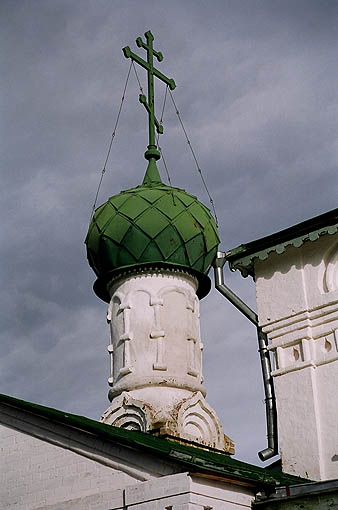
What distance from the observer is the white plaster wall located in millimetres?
7949

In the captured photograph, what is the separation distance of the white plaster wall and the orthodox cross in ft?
22.7

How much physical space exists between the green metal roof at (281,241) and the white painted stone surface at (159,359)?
3.13m

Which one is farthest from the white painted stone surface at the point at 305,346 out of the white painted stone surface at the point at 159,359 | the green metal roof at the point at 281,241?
the white painted stone surface at the point at 159,359

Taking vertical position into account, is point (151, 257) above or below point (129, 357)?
above

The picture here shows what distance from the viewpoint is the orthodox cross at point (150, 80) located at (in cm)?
1497

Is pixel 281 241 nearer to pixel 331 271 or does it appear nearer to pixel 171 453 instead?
pixel 331 271

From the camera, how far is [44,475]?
27.8 ft

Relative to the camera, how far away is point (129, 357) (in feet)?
41.3

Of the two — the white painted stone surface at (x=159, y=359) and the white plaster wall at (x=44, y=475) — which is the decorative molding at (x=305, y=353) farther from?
the white painted stone surface at (x=159, y=359)

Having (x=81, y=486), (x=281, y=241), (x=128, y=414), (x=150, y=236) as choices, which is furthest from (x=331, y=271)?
(x=150, y=236)

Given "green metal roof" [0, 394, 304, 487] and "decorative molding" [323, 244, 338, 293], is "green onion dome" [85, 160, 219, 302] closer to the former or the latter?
"decorative molding" [323, 244, 338, 293]

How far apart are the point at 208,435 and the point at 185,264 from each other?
2.46 m

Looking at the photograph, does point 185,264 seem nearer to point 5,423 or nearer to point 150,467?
point 5,423

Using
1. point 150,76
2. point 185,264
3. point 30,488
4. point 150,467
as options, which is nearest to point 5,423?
point 30,488
